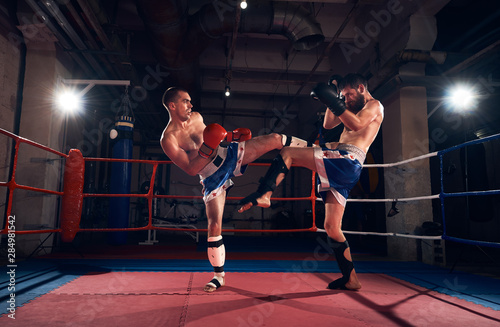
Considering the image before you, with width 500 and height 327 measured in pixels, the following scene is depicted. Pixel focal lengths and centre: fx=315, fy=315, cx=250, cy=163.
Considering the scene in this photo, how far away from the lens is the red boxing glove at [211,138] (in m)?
2.24

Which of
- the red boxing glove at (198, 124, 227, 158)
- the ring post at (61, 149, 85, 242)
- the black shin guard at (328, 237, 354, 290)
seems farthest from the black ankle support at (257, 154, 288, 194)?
the ring post at (61, 149, 85, 242)

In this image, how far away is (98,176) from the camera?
325 inches

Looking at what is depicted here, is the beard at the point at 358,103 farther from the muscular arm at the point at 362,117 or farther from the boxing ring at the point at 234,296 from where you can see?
the boxing ring at the point at 234,296

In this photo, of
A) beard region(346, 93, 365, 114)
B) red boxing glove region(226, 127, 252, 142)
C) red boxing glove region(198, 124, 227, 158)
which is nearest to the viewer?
red boxing glove region(198, 124, 227, 158)

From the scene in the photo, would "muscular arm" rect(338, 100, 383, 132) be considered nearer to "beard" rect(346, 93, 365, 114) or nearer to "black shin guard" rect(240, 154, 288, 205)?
"beard" rect(346, 93, 365, 114)

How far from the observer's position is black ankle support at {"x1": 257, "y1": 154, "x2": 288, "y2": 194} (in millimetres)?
1987

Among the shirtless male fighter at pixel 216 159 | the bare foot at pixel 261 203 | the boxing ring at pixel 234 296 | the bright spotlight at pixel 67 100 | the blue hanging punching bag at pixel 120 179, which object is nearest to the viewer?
the boxing ring at pixel 234 296

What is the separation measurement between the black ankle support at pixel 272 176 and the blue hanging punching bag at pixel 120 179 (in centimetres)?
492

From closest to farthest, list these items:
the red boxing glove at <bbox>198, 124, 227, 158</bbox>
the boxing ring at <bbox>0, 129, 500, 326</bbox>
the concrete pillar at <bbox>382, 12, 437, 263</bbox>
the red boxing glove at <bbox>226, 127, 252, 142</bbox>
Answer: the boxing ring at <bbox>0, 129, 500, 326</bbox> → the red boxing glove at <bbox>198, 124, 227, 158</bbox> → the red boxing glove at <bbox>226, 127, 252, 142</bbox> → the concrete pillar at <bbox>382, 12, 437, 263</bbox>

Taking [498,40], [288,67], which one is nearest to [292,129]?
[288,67]

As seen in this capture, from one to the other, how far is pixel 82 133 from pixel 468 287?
7.77m

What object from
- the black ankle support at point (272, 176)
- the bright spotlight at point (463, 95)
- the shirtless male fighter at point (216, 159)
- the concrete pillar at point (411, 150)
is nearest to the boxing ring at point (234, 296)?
the shirtless male fighter at point (216, 159)

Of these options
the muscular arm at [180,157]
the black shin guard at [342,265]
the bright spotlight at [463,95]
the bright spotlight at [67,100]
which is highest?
the bright spotlight at [463,95]

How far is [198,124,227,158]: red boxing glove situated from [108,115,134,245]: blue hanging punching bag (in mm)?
4525
